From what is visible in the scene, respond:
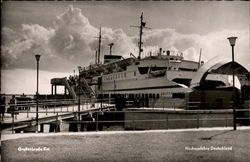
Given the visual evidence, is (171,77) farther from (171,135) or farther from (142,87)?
(171,135)

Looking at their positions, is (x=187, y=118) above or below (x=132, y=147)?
below

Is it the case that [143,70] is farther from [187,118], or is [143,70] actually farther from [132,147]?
[132,147]

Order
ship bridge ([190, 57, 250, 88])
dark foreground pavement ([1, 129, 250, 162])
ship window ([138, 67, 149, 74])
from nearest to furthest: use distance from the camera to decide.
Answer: dark foreground pavement ([1, 129, 250, 162]) → ship bridge ([190, 57, 250, 88]) → ship window ([138, 67, 149, 74])

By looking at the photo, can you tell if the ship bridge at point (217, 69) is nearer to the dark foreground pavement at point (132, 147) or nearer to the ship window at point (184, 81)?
the ship window at point (184, 81)

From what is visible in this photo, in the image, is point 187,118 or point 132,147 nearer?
point 132,147

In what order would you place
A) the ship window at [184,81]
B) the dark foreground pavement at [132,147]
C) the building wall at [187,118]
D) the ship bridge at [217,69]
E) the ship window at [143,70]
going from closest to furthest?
the dark foreground pavement at [132,147] < the building wall at [187,118] < the ship bridge at [217,69] < the ship window at [184,81] < the ship window at [143,70]

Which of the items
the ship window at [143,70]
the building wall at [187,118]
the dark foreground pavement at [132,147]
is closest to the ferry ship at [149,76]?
the ship window at [143,70]

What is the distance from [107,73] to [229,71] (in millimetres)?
26386

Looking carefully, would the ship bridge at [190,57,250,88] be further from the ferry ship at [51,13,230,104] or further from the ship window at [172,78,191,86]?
the ship window at [172,78,191,86]

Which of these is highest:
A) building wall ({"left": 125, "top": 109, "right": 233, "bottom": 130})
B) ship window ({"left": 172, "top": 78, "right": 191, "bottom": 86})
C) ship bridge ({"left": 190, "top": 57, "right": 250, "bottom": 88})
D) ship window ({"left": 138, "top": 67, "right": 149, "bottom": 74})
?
ship window ({"left": 138, "top": 67, "right": 149, "bottom": 74})

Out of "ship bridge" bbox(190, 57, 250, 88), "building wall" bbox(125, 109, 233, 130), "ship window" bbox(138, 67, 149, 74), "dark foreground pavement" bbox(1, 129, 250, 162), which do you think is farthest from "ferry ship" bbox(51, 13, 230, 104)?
"dark foreground pavement" bbox(1, 129, 250, 162)

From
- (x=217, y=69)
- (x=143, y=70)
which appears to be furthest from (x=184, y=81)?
(x=217, y=69)

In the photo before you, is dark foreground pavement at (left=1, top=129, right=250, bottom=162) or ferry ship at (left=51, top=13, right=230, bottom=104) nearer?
dark foreground pavement at (left=1, top=129, right=250, bottom=162)

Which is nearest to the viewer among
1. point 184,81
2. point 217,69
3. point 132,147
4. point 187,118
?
point 132,147
